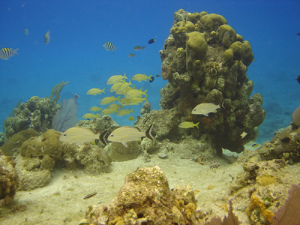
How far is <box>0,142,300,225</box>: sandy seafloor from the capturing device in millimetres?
3125

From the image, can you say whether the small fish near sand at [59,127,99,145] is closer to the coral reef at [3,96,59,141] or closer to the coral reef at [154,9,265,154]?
the coral reef at [154,9,265,154]

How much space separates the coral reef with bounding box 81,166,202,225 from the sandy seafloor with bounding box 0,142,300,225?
3.14 feet

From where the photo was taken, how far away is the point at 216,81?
6.36 meters

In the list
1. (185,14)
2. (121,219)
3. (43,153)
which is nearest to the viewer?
(121,219)

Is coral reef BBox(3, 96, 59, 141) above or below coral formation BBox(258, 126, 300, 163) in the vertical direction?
above

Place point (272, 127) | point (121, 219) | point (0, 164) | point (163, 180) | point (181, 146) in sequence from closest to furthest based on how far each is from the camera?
point (121, 219), point (163, 180), point (0, 164), point (181, 146), point (272, 127)

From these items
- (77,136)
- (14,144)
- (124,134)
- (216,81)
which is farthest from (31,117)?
(216,81)

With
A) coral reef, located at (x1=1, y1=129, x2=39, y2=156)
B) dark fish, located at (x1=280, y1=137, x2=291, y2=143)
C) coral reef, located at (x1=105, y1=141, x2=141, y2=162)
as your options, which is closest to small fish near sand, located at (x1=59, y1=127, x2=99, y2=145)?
coral reef, located at (x1=105, y1=141, x2=141, y2=162)

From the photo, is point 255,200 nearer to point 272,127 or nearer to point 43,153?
point 43,153

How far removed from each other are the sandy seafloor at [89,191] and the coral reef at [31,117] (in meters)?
5.81

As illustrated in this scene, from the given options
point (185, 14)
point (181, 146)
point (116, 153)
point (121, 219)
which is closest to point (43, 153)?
point (116, 153)

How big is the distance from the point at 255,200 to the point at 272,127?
24267mm

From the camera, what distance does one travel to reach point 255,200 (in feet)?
6.99

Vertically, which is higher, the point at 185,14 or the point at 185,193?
the point at 185,14
